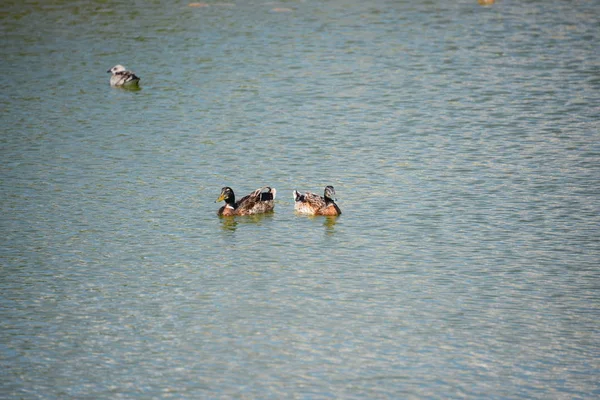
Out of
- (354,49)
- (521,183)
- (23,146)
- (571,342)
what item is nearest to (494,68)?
(354,49)

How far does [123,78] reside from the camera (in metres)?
26.6

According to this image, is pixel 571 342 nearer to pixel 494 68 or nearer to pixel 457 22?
pixel 494 68

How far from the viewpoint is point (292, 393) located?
10.7m

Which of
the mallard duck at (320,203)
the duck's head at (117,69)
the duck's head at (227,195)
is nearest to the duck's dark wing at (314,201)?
the mallard duck at (320,203)

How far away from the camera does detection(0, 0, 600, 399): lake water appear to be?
11.6m

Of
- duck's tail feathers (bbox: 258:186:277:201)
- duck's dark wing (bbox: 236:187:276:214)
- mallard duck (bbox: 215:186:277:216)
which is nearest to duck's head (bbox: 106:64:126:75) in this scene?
mallard duck (bbox: 215:186:277:216)

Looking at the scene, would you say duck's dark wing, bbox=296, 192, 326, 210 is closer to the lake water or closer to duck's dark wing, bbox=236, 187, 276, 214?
the lake water

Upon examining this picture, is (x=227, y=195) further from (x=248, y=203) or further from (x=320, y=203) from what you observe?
(x=320, y=203)

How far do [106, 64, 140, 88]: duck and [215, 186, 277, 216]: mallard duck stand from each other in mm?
10029

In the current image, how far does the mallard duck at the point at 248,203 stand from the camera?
Result: 1739cm

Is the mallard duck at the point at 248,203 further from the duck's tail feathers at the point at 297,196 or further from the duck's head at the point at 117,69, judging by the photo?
the duck's head at the point at 117,69

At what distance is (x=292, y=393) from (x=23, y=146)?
1311cm

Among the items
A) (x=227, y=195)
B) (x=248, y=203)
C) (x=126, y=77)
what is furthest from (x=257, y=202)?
(x=126, y=77)

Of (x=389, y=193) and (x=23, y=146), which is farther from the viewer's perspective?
(x=23, y=146)
